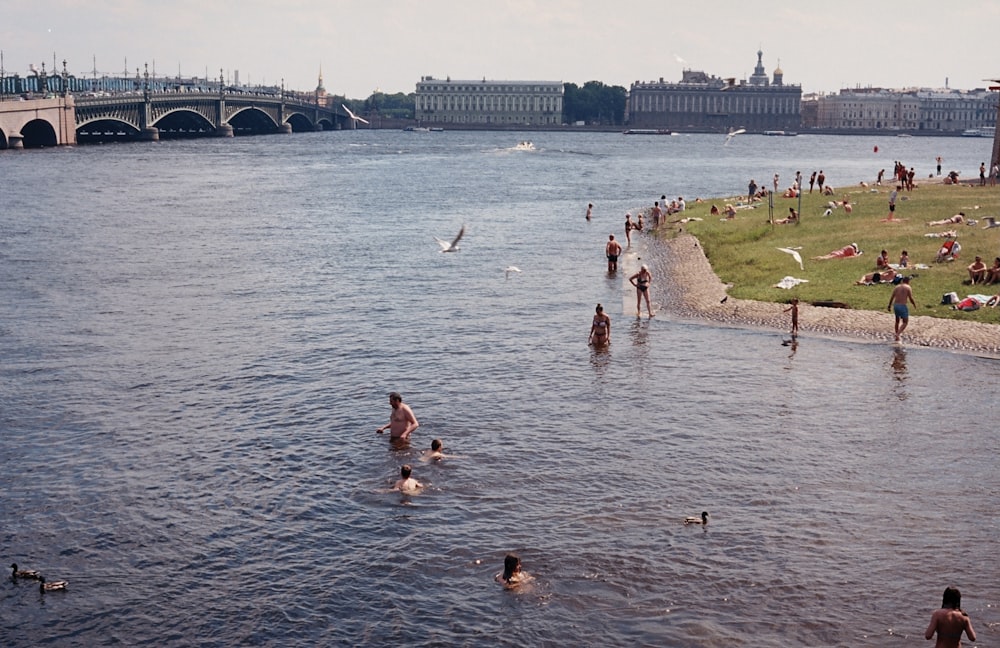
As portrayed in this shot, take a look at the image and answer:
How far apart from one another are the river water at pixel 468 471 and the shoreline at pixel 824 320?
120cm

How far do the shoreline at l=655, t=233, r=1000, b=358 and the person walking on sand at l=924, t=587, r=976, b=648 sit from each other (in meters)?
19.3

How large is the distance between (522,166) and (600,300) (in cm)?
10890

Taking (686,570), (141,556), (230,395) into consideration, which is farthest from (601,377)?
(141,556)

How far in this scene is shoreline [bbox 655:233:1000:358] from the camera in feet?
111

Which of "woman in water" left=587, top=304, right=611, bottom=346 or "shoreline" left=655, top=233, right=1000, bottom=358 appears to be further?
"woman in water" left=587, top=304, right=611, bottom=346

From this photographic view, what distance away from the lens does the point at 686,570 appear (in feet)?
62.2

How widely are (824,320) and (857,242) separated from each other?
42.6 ft

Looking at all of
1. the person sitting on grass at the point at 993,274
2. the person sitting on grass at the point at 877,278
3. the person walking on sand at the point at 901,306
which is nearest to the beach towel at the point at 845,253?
the person sitting on grass at the point at 877,278

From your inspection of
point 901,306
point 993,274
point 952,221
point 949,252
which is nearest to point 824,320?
point 901,306

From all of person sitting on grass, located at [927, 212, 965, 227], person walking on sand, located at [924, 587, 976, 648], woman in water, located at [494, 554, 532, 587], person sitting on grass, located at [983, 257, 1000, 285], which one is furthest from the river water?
person sitting on grass, located at [927, 212, 965, 227]

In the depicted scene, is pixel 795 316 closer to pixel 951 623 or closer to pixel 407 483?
pixel 407 483

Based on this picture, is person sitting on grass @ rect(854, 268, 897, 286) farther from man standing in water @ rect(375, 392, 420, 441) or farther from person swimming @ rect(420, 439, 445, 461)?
person swimming @ rect(420, 439, 445, 461)

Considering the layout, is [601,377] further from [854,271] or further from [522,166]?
[522,166]

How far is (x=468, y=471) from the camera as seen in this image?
940 inches
